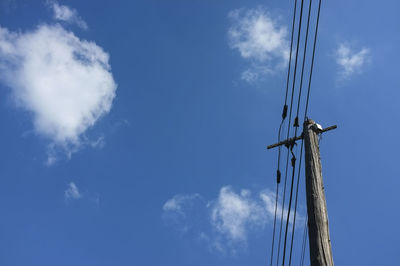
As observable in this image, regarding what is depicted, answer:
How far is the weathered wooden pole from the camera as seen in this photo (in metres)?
4.01

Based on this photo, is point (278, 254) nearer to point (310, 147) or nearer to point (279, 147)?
point (279, 147)

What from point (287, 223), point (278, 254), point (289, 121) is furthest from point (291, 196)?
point (278, 254)

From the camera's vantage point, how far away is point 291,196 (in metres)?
6.60

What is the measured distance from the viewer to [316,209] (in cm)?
449

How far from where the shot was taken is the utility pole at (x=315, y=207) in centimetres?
402

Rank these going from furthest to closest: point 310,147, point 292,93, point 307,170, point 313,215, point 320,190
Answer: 1. point 292,93
2. point 310,147
3. point 307,170
4. point 320,190
5. point 313,215

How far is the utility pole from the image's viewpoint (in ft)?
13.2

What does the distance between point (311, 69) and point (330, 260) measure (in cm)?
428

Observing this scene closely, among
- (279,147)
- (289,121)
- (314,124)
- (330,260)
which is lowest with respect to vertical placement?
(330,260)

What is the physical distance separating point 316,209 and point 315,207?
0.11 ft

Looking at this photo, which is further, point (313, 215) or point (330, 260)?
point (313, 215)

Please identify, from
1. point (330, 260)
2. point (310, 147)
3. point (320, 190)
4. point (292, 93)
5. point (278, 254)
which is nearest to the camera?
point (330, 260)

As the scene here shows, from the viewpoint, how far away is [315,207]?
451 cm

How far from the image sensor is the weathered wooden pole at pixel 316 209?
401cm
